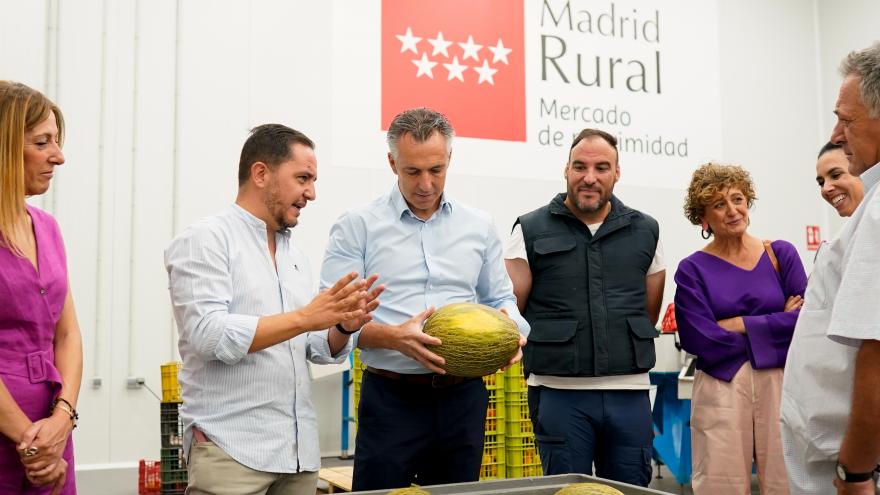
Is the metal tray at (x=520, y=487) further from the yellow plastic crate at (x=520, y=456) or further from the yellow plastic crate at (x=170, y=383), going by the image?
the yellow plastic crate at (x=170, y=383)

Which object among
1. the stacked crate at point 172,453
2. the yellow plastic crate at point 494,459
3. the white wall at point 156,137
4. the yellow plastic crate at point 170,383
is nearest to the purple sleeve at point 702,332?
the yellow plastic crate at point 494,459

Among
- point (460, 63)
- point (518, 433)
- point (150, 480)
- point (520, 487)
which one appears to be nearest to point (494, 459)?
point (518, 433)

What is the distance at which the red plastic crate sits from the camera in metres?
5.22

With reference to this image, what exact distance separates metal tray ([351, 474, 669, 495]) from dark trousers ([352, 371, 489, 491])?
2.53ft

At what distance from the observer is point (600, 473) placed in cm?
297

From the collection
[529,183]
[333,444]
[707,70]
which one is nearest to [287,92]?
[529,183]

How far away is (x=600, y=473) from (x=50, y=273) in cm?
200

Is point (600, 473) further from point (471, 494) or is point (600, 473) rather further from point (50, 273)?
point (50, 273)

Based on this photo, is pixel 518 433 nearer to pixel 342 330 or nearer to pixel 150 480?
pixel 342 330

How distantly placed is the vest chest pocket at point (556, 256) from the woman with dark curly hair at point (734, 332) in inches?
18.7

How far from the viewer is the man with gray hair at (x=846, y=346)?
158 centimetres

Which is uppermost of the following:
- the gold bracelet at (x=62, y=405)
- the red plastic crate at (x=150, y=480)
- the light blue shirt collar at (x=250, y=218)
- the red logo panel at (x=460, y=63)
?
the red logo panel at (x=460, y=63)

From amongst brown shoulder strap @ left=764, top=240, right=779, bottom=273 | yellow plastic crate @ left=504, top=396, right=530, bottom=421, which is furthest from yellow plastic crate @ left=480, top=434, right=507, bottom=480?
brown shoulder strap @ left=764, top=240, right=779, bottom=273

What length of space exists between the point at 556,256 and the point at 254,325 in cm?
Answer: 137
